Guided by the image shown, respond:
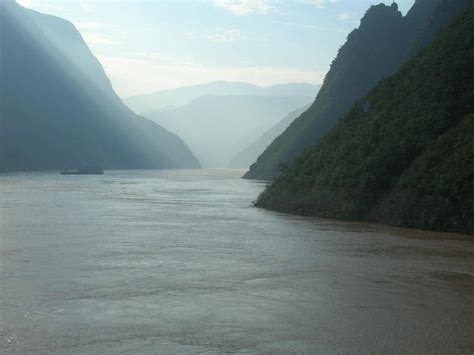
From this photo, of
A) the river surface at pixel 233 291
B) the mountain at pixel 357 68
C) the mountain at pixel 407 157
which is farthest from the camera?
the mountain at pixel 357 68

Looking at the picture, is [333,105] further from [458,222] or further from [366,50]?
[458,222]

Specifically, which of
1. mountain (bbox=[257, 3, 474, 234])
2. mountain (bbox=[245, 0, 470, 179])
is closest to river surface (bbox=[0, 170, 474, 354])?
mountain (bbox=[257, 3, 474, 234])

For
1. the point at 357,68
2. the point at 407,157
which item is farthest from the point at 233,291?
the point at 357,68

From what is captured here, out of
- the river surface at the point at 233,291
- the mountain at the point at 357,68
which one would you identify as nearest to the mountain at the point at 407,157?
the river surface at the point at 233,291

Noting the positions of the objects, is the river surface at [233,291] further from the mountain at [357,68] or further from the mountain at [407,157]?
the mountain at [357,68]

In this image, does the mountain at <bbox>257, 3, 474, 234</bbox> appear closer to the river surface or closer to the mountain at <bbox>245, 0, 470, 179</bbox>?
the river surface

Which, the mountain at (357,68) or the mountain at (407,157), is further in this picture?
the mountain at (357,68)
